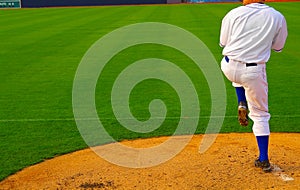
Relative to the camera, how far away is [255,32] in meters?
4.52

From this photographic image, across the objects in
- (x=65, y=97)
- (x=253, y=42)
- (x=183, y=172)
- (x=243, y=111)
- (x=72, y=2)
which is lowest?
(x=72, y=2)

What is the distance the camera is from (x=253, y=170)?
16.0 feet

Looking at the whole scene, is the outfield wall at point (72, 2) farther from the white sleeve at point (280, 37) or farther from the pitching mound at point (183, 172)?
the white sleeve at point (280, 37)

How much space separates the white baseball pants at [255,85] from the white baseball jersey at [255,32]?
0.09 meters

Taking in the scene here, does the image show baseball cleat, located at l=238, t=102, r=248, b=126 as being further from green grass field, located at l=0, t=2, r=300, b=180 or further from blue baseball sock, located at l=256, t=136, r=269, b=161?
green grass field, located at l=0, t=2, r=300, b=180

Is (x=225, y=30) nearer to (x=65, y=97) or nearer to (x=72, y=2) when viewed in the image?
(x=65, y=97)

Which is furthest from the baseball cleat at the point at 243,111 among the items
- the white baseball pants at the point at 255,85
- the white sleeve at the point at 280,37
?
the white sleeve at the point at 280,37

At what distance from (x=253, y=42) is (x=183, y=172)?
59.9 inches

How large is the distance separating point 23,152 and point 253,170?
2812 millimetres

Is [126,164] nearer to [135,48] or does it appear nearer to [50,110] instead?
[50,110]

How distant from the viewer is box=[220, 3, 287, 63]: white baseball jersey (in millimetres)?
4492

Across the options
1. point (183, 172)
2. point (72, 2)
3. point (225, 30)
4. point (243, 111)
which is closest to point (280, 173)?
point (243, 111)

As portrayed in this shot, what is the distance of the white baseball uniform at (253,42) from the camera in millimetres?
4500

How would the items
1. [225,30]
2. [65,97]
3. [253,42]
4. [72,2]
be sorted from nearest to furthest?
[253,42] < [225,30] < [65,97] < [72,2]
